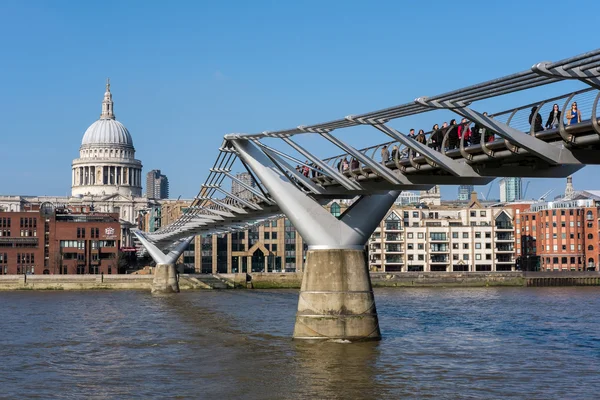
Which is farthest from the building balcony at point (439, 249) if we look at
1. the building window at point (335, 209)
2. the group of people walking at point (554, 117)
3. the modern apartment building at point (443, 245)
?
the group of people walking at point (554, 117)

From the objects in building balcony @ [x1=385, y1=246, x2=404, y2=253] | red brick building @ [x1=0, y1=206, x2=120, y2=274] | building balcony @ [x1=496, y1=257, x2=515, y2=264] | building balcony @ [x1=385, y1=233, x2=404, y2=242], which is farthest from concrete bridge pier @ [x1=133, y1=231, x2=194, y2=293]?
building balcony @ [x1=496, y1=257, x2=515, y2=264]

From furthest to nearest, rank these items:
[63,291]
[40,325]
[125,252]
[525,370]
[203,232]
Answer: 1. [125,252]
2. [63,291]
3. [203,232]
4. [40,325]
5. [525,370]

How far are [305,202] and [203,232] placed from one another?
4039 cm

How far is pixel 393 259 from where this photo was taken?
133750 mm

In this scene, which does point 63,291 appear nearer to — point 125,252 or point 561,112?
point 125,252

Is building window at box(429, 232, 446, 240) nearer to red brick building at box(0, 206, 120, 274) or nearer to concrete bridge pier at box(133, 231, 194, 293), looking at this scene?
red brick building at box(0, 206, 120, 274)

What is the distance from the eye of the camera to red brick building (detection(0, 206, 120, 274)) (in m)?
119

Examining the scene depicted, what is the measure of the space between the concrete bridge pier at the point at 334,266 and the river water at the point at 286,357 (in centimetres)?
95

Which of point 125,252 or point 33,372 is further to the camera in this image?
point 125,252

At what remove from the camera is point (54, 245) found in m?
120

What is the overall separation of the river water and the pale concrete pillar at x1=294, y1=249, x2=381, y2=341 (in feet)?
2.67

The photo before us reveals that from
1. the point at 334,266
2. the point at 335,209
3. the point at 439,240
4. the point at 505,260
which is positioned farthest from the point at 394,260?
the point at 334,266

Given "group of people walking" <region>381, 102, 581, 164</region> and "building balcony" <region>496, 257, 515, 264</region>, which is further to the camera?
"building balcony" <region>496, 257, 515, 264</region>

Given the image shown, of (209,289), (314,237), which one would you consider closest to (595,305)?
(314,237)
